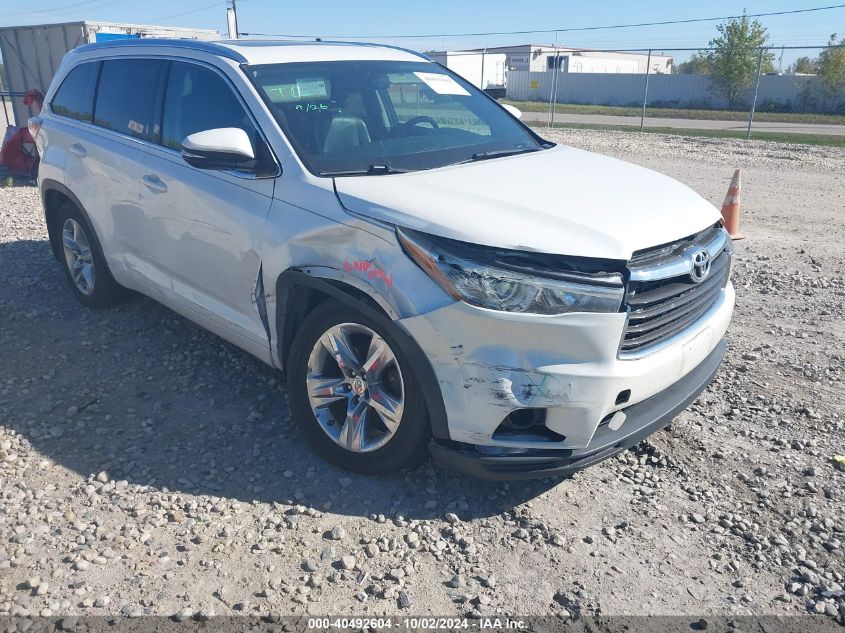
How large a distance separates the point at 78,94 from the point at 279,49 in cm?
202

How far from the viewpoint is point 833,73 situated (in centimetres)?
3384

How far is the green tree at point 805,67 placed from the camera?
37.1 meters

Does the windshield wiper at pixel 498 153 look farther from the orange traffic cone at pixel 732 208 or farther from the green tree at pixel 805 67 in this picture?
the green tree at pixel 805 67

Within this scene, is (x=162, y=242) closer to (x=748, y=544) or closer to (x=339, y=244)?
(x=339, y=244)

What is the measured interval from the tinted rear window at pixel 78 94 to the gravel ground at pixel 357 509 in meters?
1.65

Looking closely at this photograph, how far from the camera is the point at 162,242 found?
4383 millimetres

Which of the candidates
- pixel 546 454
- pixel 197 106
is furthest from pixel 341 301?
pixel 197 106

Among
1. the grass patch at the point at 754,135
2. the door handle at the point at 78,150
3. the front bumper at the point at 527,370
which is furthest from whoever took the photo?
the grass patch at the point at 754,135

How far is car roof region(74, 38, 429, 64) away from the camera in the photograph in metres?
4.12

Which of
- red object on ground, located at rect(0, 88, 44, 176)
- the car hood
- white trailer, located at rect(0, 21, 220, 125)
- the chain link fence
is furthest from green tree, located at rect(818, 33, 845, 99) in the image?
the car hood

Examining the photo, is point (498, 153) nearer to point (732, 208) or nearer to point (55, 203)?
point (55, 203)

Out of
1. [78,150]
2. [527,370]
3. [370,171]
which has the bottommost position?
[527,370]

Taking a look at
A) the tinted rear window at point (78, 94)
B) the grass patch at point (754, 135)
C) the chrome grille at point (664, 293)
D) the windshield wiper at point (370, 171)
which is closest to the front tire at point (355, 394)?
the windshield wiper at point (370, 171)

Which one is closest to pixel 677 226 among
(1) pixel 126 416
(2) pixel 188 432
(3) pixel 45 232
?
(2) pixel 188 432
